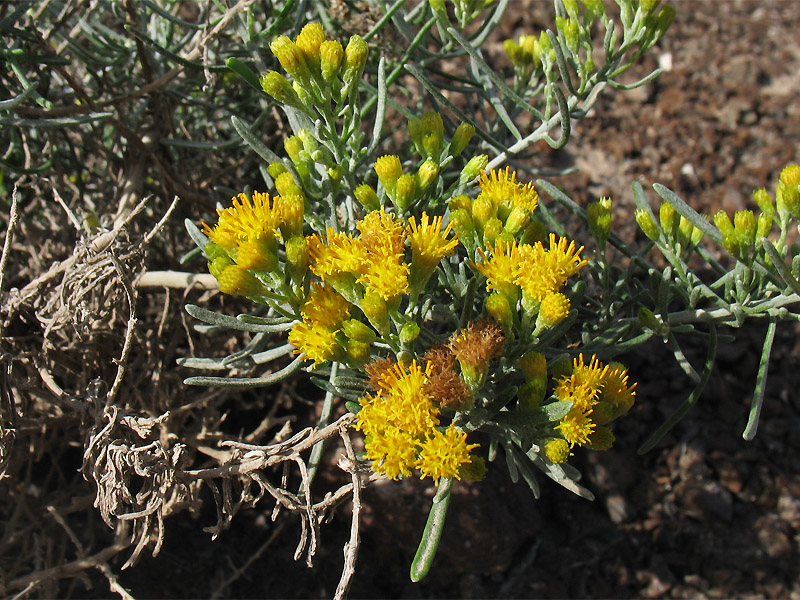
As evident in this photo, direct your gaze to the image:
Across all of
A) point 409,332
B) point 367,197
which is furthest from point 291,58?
point 409,332

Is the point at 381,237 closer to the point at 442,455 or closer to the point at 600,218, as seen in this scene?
the point at 442,455

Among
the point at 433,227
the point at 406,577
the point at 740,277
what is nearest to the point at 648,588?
the point at 406,577

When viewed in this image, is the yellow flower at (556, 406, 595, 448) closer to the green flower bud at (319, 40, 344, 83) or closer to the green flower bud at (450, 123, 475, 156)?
the green flower bud at (450, 123, 475, 156)

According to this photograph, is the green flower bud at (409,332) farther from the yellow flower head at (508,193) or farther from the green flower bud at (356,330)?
the yellow flower head at (508,193)

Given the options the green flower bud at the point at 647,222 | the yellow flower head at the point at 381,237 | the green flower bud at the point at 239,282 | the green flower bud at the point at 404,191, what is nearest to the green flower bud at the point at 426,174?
the green flower bud at the point at 404,191

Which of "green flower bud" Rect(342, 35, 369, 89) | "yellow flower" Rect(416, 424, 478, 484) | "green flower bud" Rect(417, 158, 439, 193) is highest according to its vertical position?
Answer: "green flower bud" Rect(342, 35, 369, 89)

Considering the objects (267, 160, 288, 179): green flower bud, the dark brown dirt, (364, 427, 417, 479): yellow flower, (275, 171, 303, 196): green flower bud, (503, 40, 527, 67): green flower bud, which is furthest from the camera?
the dark brown dirt

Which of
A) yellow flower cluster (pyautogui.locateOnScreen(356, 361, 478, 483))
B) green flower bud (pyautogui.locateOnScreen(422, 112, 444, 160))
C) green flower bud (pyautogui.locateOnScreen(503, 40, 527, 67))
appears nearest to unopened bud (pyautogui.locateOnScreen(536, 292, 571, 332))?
yellow flower cluster (pyautogui.locateOnScreen(356, 361, 478, 483))

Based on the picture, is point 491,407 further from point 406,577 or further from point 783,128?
point 783,128
